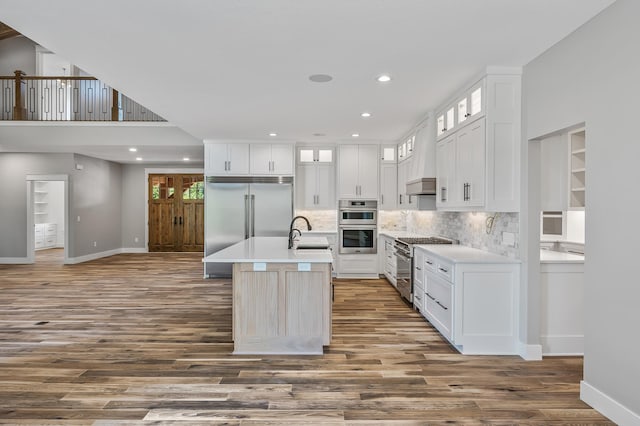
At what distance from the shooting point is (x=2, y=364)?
3.32 m

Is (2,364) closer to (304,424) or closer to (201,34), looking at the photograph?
(304,424)

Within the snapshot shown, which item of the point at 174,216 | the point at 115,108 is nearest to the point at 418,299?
the point at 115,108

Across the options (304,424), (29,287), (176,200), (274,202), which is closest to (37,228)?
(176,200)

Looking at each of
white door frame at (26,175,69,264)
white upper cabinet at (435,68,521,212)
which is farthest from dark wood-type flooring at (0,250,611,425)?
white door frame at (26,175,69,264)

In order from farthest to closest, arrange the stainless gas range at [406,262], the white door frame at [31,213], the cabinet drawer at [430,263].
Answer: the white door frame at [31,213] → the stainless gas range at [406,262] → the cabinet drawer at [430,263]

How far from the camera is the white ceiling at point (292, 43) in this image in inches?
95.9

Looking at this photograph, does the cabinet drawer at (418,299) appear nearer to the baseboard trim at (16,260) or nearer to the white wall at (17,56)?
the baseboard trim at (16,260)

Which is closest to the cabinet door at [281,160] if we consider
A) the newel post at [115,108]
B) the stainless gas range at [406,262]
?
the stainless gas range at [406,262]

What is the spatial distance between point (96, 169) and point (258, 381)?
29.7 feet

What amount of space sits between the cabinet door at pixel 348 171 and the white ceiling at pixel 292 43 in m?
2.51

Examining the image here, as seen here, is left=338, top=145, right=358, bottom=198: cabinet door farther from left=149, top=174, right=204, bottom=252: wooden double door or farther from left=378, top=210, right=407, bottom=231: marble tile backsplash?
left=149, top=174, right=204, bottom=252: wooden double door

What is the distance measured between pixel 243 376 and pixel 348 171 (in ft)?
15.8

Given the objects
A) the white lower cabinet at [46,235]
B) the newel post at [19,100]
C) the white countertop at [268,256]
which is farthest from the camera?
the white lower cabinet at [46,235]

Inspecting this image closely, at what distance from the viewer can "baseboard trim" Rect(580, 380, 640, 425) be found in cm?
226
